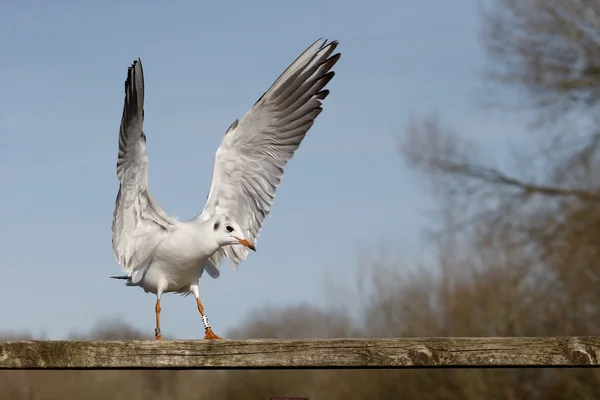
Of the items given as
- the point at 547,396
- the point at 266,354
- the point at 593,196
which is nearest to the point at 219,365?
the point at 266,354

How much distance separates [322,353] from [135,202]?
2.74m

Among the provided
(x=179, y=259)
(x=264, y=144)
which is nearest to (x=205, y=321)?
(x=179, y=259)

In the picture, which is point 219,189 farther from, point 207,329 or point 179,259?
point 207,329

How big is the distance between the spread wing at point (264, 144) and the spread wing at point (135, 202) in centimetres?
34

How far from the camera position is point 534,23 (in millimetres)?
14797

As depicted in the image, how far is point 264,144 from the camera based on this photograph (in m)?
6.21

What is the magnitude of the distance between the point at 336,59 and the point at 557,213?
926 cm

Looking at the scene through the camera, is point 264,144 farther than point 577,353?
Yes

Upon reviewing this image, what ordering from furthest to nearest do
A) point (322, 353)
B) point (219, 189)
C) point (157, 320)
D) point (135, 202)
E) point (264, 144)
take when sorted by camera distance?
point (264, 144)
point (219, 189)
point (135, 202)
point (157, 320)
point (322, 353)

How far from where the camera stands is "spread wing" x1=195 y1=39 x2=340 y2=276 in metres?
5.98

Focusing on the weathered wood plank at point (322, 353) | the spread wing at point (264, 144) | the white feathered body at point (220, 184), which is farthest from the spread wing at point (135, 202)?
the weathered wood plank at point (322, 353)

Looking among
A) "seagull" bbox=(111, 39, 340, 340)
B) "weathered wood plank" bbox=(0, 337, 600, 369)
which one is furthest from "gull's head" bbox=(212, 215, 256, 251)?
"weathered wood plank" bbox=(0, 337, 600, 369)

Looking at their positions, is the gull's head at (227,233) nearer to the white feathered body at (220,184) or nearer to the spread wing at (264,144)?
the white feathered body at (220,184)

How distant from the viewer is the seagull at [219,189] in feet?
17.8
